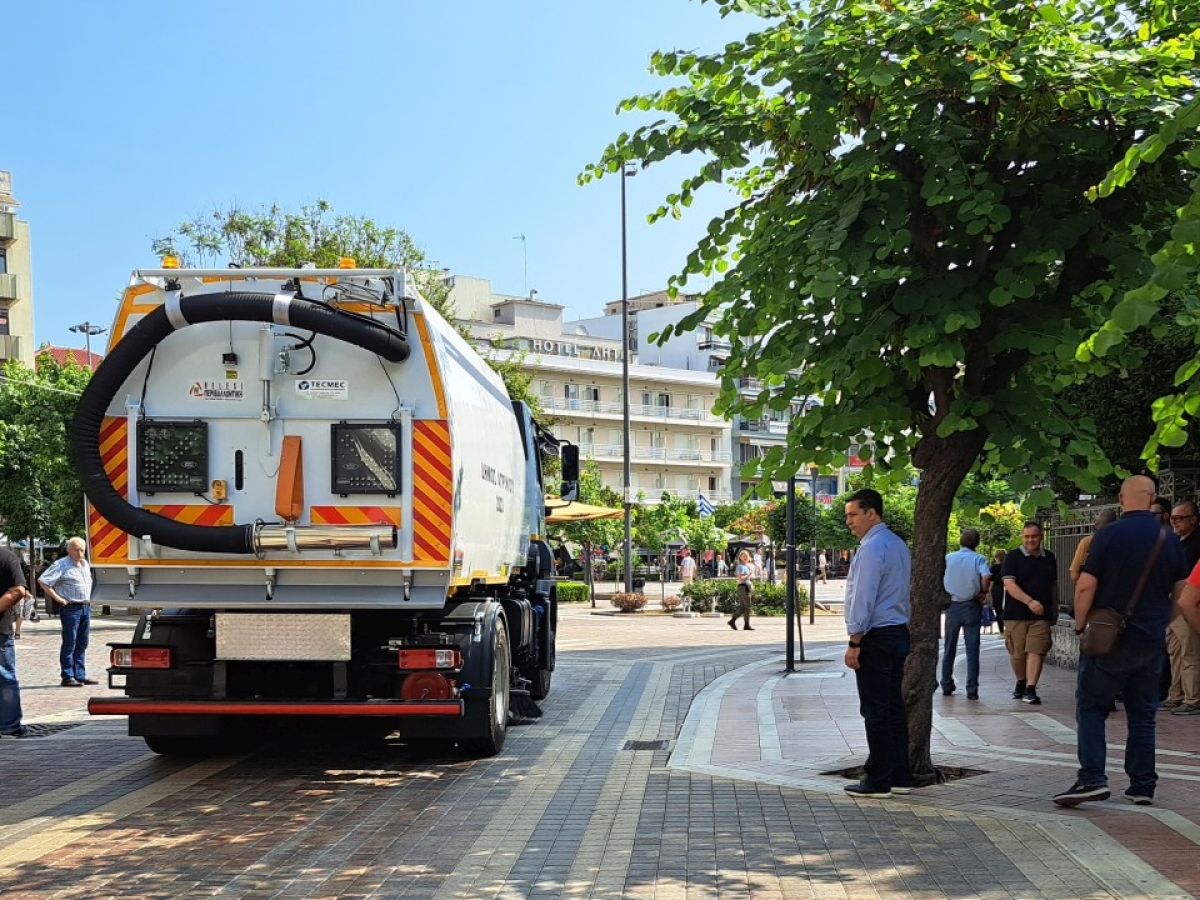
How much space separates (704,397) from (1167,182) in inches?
3433

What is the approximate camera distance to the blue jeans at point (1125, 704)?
7844 millimetres

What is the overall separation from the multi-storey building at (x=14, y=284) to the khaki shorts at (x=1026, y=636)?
5793 cm

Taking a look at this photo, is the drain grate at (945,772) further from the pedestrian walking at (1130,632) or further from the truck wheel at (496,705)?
the truck wheel at (496,705)

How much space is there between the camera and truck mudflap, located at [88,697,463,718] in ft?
32.0

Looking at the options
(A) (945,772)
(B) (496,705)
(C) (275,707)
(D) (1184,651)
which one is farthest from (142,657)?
(D) (1184,651)

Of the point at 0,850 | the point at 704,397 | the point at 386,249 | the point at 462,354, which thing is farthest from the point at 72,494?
the point at 704,397

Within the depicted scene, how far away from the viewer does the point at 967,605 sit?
1466 cm

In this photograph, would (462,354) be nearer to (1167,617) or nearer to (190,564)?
(190,564)

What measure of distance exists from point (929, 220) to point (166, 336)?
200 inches

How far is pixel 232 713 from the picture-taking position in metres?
9.90

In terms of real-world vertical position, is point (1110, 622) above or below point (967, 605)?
above

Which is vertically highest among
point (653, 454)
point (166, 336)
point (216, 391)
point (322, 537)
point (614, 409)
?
point (614, 409)

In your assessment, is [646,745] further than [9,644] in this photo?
No

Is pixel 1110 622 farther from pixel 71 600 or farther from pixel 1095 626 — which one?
pixel 71 600
